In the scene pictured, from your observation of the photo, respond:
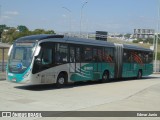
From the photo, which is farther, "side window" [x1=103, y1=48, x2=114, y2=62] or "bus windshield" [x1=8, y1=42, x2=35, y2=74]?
"side window" [x1=103, y1=48, x2=114, y2=62]

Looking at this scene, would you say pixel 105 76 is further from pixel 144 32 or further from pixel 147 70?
pixel 144 32

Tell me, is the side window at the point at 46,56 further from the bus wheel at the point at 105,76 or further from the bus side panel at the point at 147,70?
the bus side panel at the point at 147,70

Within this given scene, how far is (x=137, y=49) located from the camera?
3077 centimetres

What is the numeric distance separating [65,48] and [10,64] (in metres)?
3.50

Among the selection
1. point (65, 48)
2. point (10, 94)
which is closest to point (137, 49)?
point (65, 48)

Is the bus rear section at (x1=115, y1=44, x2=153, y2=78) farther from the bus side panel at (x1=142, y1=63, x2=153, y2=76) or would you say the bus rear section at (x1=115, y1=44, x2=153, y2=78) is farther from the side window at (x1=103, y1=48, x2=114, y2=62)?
the side window at (x1=103, y1=48, x2=114, y2=62)

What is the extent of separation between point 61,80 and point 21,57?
2886mm

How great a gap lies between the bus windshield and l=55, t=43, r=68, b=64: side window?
1809 millimetres

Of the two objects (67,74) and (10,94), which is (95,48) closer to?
(67,74)

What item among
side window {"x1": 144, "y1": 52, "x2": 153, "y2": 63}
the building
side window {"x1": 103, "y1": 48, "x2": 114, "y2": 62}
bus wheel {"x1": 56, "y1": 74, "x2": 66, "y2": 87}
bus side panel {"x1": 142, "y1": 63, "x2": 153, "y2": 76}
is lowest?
bus side panel {"x1": 142, "y1": 63, "x2": 153, "y2": 76}

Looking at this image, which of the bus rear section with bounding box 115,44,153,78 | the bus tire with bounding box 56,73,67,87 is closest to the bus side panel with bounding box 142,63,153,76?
Result: the bus rear section with bounding box 115,44,153,78

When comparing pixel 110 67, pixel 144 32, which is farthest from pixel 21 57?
pixel 144 32

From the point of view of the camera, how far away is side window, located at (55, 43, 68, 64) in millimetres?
19453

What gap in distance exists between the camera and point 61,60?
19.8 metres
